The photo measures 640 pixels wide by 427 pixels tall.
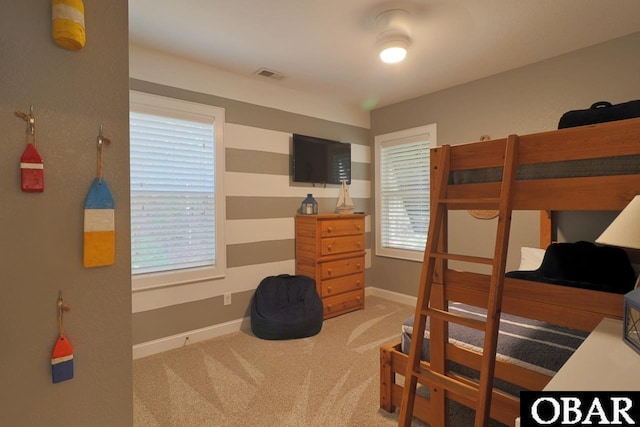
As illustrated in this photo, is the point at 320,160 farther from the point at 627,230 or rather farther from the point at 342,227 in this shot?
the point at 627,230

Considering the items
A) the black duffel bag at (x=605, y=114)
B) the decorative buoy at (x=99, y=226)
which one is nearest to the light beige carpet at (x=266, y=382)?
the decorative buoy at (x=99, y=226)

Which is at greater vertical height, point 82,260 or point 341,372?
point 82,260

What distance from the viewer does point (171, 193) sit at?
2.85 metres

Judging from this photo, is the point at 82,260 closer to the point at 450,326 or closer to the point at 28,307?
the point at 28,307

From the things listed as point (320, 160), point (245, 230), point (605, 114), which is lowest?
point (245, 230)

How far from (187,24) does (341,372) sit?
2.80 meters

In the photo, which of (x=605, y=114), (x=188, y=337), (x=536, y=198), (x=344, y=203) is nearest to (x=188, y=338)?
(x=188, y=337)

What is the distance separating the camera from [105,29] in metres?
1.23

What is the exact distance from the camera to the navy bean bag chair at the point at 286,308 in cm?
294

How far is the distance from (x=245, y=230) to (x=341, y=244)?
1070mm

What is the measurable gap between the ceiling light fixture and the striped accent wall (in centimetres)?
144

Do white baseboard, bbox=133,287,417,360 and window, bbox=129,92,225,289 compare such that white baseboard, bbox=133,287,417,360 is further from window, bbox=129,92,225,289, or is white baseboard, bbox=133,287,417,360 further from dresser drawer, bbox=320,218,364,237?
dresser drawer, bbox=320,218,364,237

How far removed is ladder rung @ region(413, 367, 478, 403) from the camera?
4.44 feet

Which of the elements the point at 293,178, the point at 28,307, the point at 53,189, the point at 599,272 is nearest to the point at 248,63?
the point at 293,178
